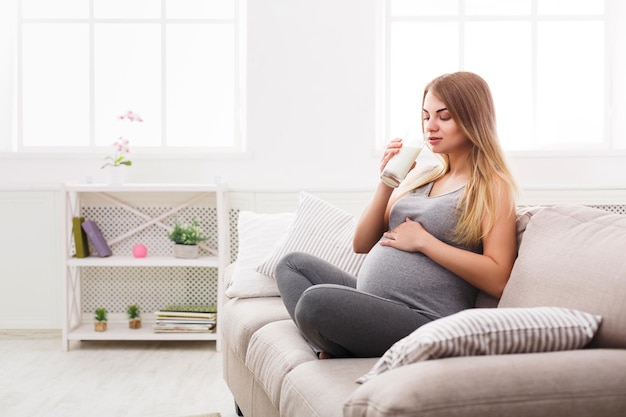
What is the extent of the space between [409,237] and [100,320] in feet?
8.22

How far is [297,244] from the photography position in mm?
2773

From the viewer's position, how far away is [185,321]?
3.91 metres

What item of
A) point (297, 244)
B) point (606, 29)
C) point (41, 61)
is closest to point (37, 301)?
point (41, 61)

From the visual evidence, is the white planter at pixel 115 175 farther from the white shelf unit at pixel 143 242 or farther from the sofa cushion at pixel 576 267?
the sofa cushion at pixel 576 267

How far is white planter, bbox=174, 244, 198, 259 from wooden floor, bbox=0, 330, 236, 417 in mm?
Answer: 456

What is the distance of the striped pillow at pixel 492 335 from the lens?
4.26 feet

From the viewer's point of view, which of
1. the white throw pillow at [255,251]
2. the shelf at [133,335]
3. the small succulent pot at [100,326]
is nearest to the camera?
the white throw pillow at [255,251]

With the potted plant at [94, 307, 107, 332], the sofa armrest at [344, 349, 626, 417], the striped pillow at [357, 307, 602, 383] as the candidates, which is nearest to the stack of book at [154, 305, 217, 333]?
the potted plant at [94, 307, 107, 332]

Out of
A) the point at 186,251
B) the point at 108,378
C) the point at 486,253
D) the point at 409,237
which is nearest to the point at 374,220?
the point at 409,237

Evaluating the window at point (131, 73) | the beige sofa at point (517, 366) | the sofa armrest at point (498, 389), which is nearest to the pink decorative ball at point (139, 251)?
the window at point (131, 73)

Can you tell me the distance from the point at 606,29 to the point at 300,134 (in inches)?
70.2

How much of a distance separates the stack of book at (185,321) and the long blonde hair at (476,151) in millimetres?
2192

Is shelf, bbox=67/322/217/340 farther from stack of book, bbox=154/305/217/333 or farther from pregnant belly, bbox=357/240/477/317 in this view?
pregnant belly, bbox=357/240/477/317

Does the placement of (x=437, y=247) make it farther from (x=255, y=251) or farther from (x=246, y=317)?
(x=255, y=251)
